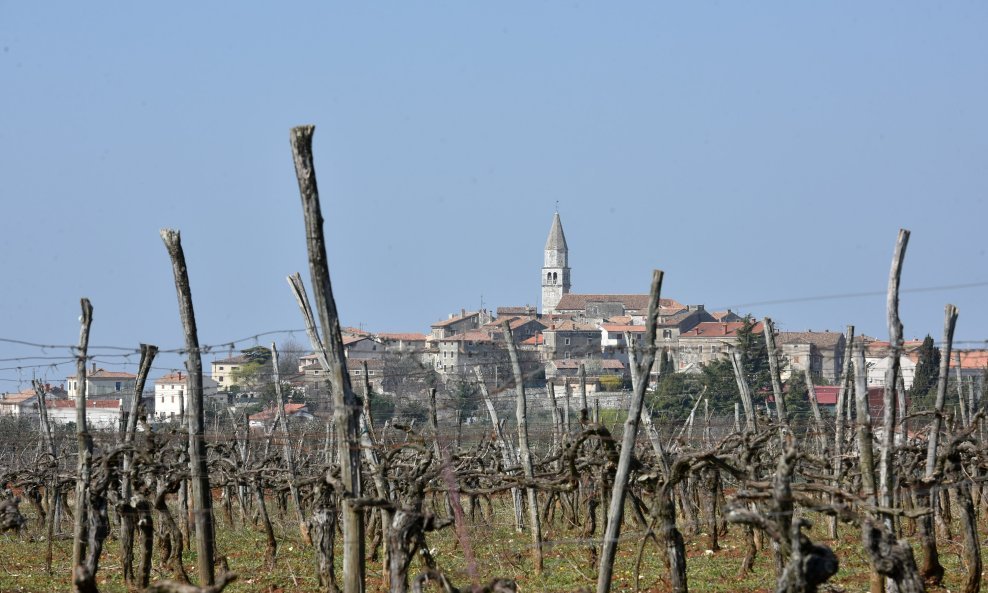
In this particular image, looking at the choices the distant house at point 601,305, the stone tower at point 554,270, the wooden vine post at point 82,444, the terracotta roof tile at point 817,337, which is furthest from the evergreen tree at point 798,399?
the stone tower at point 554,270

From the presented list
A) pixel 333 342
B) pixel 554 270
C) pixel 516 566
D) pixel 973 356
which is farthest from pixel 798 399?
pixel 554 270

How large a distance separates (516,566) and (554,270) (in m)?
169

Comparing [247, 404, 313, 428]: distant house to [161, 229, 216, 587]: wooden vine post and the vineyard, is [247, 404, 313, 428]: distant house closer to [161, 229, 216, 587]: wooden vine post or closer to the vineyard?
the vineyard

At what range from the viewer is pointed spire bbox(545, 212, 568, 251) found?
7323 inches

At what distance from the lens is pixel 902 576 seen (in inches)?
316

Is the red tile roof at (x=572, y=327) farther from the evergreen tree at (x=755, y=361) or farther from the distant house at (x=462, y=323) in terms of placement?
the evergreen tree at (x=755, y=361)

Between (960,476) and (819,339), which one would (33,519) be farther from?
(819,339)

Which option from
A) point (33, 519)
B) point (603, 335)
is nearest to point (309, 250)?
point (33, 519)

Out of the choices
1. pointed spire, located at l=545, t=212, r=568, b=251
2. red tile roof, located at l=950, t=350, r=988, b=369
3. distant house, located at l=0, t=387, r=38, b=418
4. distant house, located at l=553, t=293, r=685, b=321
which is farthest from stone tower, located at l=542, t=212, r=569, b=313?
red tile roof, located at l=950, t=350, r=988, b=369

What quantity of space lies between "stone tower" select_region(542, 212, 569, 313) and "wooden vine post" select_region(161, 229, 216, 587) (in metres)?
172

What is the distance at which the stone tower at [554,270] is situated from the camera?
603 feet

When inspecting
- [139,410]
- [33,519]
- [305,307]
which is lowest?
[33,519]

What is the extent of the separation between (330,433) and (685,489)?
19.8ft

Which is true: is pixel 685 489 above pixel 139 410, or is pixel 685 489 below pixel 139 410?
below
